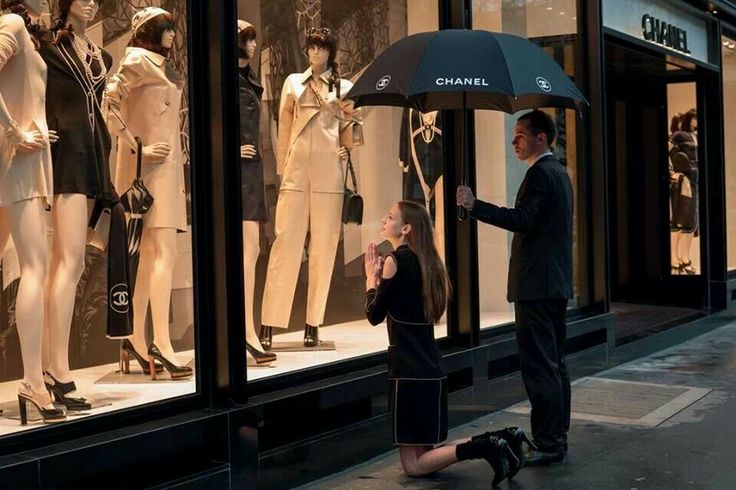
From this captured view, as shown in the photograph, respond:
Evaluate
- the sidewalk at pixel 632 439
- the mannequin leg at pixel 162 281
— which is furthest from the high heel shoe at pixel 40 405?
the sidewalk at pixel 632 439

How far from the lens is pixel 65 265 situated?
5.01m

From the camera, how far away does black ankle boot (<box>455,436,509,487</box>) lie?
17.5ft

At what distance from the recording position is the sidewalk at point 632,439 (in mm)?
5664

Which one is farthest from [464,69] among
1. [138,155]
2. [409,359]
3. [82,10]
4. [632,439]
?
[632,439]

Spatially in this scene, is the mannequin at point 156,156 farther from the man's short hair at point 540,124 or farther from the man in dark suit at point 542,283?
the man's short hair at point 540,124

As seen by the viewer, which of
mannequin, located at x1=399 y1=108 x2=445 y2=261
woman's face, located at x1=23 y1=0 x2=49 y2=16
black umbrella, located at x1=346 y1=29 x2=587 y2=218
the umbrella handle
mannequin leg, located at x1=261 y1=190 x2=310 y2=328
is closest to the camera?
woman's face, located at x1=23 y1=0 x2=49 y2=16

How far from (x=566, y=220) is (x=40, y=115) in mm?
2952

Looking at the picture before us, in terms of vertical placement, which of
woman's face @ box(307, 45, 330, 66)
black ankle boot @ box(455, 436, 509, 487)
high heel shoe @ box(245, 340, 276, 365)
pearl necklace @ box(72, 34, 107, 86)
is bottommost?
black ankle boot @ box(455, 436, 509, 487)

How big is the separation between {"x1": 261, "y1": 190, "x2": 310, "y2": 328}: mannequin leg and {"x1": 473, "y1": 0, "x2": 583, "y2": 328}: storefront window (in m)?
1.63

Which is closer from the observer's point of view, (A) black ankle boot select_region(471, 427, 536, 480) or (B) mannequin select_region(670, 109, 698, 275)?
(A) black ankle boot select_region(471, 427, 536, 480)

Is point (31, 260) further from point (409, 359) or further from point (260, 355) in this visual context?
point (409, 359)

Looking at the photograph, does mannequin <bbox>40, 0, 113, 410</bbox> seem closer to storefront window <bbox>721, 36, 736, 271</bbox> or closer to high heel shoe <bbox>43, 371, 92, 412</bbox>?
high heel shoe <bbox>43, 371, 92, 412</bbox>

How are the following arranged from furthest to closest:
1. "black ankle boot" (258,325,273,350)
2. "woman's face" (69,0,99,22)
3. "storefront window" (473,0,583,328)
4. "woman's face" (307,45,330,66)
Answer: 1. "storefront window" (473,0,583,328)
2. "woman's face" (307,45,330,66)
3. "black ankle boot" (258,325,273,350)
4. "woman's face" (69,0,99,22)

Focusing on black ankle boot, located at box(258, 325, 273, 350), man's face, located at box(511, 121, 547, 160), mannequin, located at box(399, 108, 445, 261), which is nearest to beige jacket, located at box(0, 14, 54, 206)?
black ankle boot, located at box(258, 325, 273, 350)
